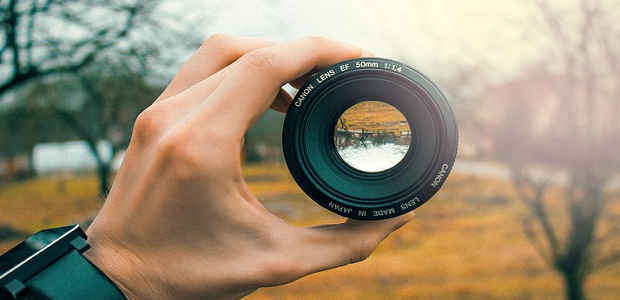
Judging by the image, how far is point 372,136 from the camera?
3.27 ft

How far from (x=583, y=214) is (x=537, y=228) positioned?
1473 millimetres

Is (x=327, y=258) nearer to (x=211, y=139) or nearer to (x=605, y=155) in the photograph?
(x=211, y=139)

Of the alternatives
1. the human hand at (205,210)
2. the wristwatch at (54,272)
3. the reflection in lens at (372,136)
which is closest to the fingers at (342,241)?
the human hand at (205,210)

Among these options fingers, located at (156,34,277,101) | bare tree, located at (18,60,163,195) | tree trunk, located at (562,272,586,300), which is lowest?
tree trunk, located at (562,272,586,300)

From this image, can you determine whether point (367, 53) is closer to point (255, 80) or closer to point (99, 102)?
point (255, 80)

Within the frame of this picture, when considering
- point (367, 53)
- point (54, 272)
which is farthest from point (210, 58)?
point (54, 272)

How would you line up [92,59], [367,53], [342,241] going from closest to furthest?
[342,241]
[367,53]
[92,59]

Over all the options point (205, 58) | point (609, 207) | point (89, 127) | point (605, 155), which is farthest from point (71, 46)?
point (609, 207)

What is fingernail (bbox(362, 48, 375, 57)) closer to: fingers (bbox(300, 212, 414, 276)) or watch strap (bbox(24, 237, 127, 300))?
fingers (bbox(300, 212, 414, 276))

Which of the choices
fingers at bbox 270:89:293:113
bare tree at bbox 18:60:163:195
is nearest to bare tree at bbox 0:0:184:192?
bare tree at bbox 18:60:163:195

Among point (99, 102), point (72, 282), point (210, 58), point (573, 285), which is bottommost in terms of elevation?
point (573, 285)

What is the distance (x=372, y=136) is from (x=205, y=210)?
382 millimetres

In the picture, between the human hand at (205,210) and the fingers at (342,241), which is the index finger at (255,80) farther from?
the fingers at (342,241)

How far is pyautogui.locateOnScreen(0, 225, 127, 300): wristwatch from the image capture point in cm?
67
